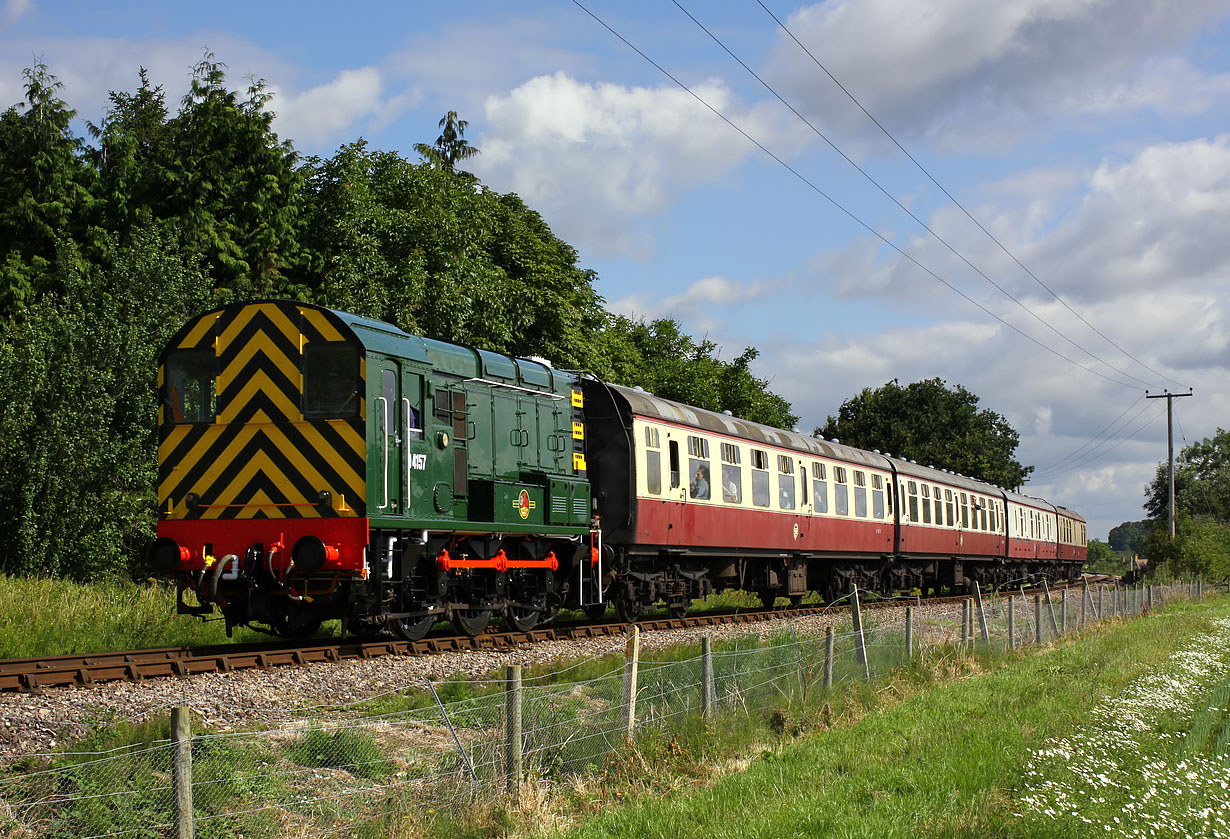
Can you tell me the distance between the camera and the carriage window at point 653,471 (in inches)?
737

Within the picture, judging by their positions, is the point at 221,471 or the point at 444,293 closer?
the point at 221,471

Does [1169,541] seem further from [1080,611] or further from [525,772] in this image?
[525,772]

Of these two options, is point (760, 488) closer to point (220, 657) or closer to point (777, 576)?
point (777, 576)

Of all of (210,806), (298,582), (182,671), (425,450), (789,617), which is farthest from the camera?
(789,617)

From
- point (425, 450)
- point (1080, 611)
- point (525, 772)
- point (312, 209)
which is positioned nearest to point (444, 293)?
point (312, 209)

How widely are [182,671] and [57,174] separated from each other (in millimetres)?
→ 25690

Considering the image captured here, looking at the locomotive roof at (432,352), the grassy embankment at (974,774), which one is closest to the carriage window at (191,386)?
the locomotive roof at (432,352)

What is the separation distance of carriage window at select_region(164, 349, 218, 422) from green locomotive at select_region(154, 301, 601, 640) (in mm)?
17

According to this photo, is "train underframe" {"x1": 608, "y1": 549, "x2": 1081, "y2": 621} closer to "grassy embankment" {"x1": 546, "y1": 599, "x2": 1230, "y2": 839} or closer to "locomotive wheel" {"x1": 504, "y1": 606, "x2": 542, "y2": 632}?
"locomotive wheel" {"x1": 504, "y1": 606, "x2": 542, "y2": 632}

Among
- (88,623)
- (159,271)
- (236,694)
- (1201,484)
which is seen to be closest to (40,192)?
(159,271)

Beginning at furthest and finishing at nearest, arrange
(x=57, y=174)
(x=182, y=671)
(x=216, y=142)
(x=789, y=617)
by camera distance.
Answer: (x=216, y=142), (x=57, y=174), (x=789, y=617), (x=182, y=671)

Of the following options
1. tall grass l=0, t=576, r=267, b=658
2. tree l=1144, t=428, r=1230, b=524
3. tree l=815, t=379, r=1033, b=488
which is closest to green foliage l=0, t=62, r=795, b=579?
tall grass l=0, t=576, r=267, b=658

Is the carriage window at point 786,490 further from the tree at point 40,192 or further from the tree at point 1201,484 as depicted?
the tree at point 1201,484

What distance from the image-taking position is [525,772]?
8.04 metres
